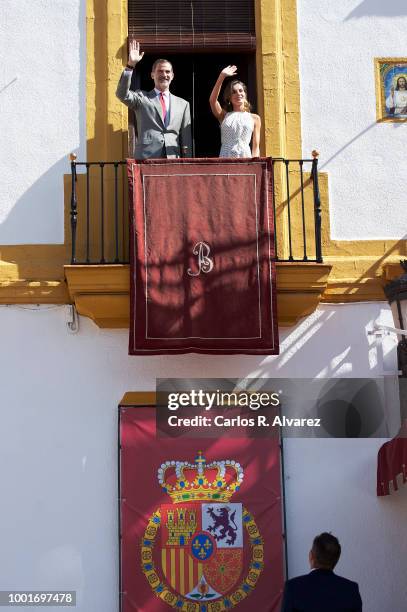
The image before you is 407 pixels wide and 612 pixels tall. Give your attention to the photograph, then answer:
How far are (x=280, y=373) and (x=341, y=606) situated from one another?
318cm

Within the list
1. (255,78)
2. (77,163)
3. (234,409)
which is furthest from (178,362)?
(255,78)

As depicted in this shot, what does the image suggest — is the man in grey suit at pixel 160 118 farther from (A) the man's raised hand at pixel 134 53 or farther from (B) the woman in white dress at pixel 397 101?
(B) the woman in white dress at pixel 397 101

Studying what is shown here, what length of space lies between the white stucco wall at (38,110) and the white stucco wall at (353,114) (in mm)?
2056

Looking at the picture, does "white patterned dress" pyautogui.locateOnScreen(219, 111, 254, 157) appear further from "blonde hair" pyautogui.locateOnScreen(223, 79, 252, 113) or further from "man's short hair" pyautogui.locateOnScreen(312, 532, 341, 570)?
"man's short hair" pyautogui.locateOnScreen(312, 532, 341, 570)

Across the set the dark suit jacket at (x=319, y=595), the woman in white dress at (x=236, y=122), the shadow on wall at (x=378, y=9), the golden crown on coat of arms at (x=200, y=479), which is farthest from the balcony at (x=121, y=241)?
the dark suit jacket at (x=319, y=595)

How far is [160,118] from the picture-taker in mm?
9969

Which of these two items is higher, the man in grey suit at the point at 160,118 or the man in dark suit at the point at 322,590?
the man in grey suit at the point at 160,118

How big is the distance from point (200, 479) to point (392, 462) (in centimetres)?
158

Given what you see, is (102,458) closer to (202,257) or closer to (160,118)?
(202,257)

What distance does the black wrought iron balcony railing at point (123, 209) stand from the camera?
32.2 feet

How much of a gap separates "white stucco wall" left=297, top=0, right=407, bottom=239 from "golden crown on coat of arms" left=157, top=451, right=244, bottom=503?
7.54ft

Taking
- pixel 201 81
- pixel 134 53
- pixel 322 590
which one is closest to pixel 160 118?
pixel 134 53

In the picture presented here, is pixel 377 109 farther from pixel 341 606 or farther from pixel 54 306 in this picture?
pixel 341 606

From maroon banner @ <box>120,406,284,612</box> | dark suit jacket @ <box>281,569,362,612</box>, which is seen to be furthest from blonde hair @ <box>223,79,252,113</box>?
dark suit jacket @ <box>281,569,362,612</box>
